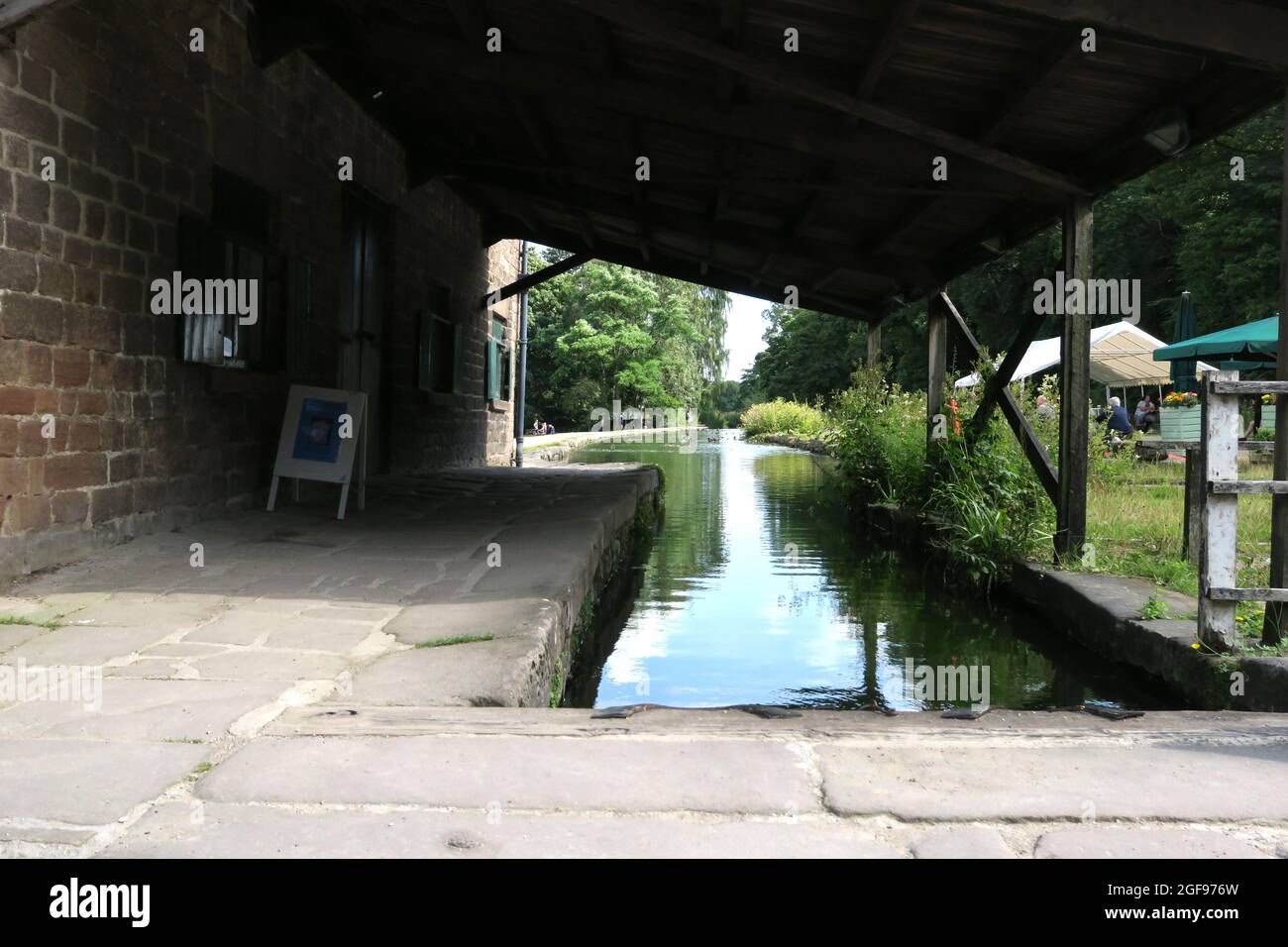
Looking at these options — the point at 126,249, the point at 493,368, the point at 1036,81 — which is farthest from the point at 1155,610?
the point at 493,368

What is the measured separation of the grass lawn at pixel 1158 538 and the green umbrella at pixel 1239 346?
3103 mm

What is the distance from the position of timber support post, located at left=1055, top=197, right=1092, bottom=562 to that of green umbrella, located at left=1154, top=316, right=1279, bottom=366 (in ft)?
23.9

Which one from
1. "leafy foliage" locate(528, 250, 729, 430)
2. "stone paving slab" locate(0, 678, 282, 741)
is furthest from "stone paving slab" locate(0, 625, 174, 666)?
"leafy foliage" locate(528, 250, 729, 430)

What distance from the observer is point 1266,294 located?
21344mm

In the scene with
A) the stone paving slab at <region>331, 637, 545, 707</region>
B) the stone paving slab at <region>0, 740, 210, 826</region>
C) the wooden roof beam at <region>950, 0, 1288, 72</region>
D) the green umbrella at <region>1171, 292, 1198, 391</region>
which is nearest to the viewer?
the stone paving slab at <region>0, 740, 210, 826</region>

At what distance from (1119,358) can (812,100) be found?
14887 millimetres

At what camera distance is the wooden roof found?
4734mm

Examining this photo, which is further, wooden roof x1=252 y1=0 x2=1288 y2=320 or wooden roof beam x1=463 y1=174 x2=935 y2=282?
wooden roof beam x1=463 y1=174 x2=935 y2=282

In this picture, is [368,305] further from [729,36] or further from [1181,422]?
[1181,422]

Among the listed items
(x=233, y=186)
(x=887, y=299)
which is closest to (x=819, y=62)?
(x=233, y=186)

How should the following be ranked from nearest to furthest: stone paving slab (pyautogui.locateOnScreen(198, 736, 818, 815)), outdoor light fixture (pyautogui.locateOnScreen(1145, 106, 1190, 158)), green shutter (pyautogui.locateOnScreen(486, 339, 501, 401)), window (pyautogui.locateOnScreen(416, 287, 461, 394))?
1. stone paving slab (pyautogui.locateOnScreen(198, 736, 818, 815))
2. outdoor light fixture (pyautogui.locateOnScreen(1145, 106, 1190, 158))
3. window (pyautogui.locateOnScreen(416, 287, 461, 394))
4. green shutter (pyautogui.locateOnScreen(486, 339, 501, 401))

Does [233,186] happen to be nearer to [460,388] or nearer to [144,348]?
[144,348]

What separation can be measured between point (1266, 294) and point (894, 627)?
64.5 ft

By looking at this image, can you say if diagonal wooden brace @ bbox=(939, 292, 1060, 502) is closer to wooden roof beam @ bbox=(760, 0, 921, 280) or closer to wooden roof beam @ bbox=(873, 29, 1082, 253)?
wooden roof beam @ bbox=(873, 29, 1082, 253)
